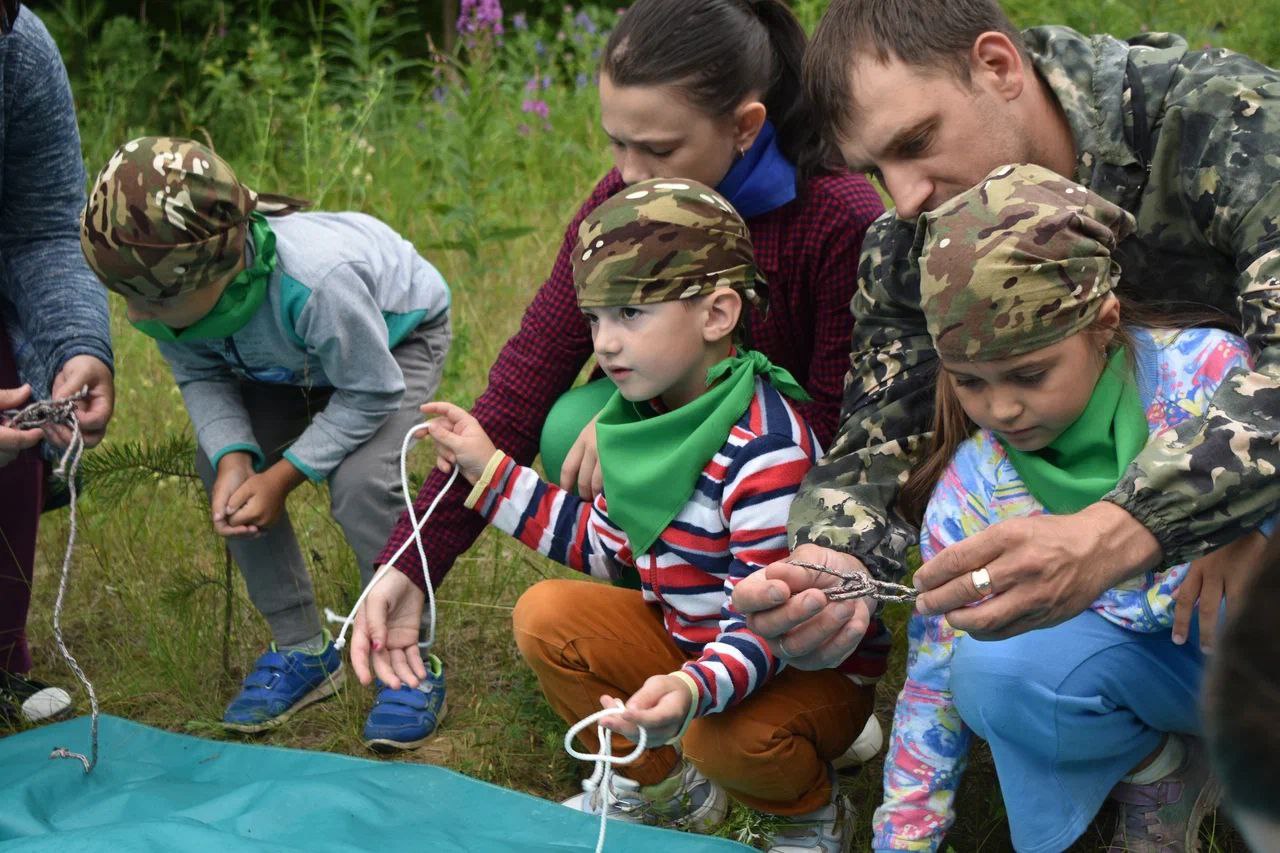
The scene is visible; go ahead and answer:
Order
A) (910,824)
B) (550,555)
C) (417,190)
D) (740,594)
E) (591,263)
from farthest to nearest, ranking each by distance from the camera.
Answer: (417,190), (550,555), (591,263), (910,824), (740,594)

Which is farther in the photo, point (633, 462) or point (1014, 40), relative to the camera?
point (633, 462)

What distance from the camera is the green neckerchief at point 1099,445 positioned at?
203cm

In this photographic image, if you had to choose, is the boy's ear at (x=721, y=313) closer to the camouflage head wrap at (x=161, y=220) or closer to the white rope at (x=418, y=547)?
the white rope at (x=418, y=547)

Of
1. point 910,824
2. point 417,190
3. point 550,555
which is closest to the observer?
point 910,824

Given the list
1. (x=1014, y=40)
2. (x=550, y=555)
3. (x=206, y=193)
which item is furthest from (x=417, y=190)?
(x=1014, y=40)

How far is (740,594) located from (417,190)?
4075 mm

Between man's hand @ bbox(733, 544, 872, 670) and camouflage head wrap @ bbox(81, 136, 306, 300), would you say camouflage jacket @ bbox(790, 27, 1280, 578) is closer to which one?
man's hand @ bbox(733, 544, 872, 670)

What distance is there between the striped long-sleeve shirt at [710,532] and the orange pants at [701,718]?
0.06 m

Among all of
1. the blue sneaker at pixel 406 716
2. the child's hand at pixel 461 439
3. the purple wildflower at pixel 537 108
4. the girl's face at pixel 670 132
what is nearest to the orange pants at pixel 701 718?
the child's hand at pixel 461 439

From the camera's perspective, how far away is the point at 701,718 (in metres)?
2.36

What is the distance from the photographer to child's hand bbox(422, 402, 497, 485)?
2619 mm

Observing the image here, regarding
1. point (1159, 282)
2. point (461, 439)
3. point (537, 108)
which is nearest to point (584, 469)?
point (461, 439)

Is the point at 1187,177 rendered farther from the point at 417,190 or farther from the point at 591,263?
the point at 417,190

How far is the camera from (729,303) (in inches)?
95.0
